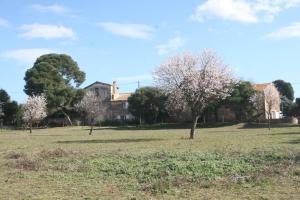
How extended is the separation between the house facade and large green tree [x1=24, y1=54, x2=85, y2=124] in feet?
31.0

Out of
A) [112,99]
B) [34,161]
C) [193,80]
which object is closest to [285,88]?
[112,99]

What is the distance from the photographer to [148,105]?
92.8 meters

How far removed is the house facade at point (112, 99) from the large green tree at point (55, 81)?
944cm

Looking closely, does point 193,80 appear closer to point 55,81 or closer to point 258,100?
point 258,100

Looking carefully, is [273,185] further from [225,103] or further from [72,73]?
[72,73]

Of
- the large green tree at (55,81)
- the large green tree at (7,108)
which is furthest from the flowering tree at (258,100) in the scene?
the large green tree at (7,108)

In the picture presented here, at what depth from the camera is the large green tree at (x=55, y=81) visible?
94.0 m

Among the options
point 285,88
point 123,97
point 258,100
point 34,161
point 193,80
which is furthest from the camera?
point 285,88

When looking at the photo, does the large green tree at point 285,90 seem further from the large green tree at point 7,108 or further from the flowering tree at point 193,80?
the flowering tree at point 193,80

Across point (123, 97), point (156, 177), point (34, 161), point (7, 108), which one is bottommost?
point (156, 177)

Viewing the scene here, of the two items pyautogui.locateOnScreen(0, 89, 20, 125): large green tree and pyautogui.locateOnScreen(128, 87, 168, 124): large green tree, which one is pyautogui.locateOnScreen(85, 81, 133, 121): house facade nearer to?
pyautogui.locateOnScreen(128, 87, 168, 124): large green tree

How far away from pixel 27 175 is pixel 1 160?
6120 millimetres

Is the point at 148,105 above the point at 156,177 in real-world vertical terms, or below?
above

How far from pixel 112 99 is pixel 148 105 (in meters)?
23.6
